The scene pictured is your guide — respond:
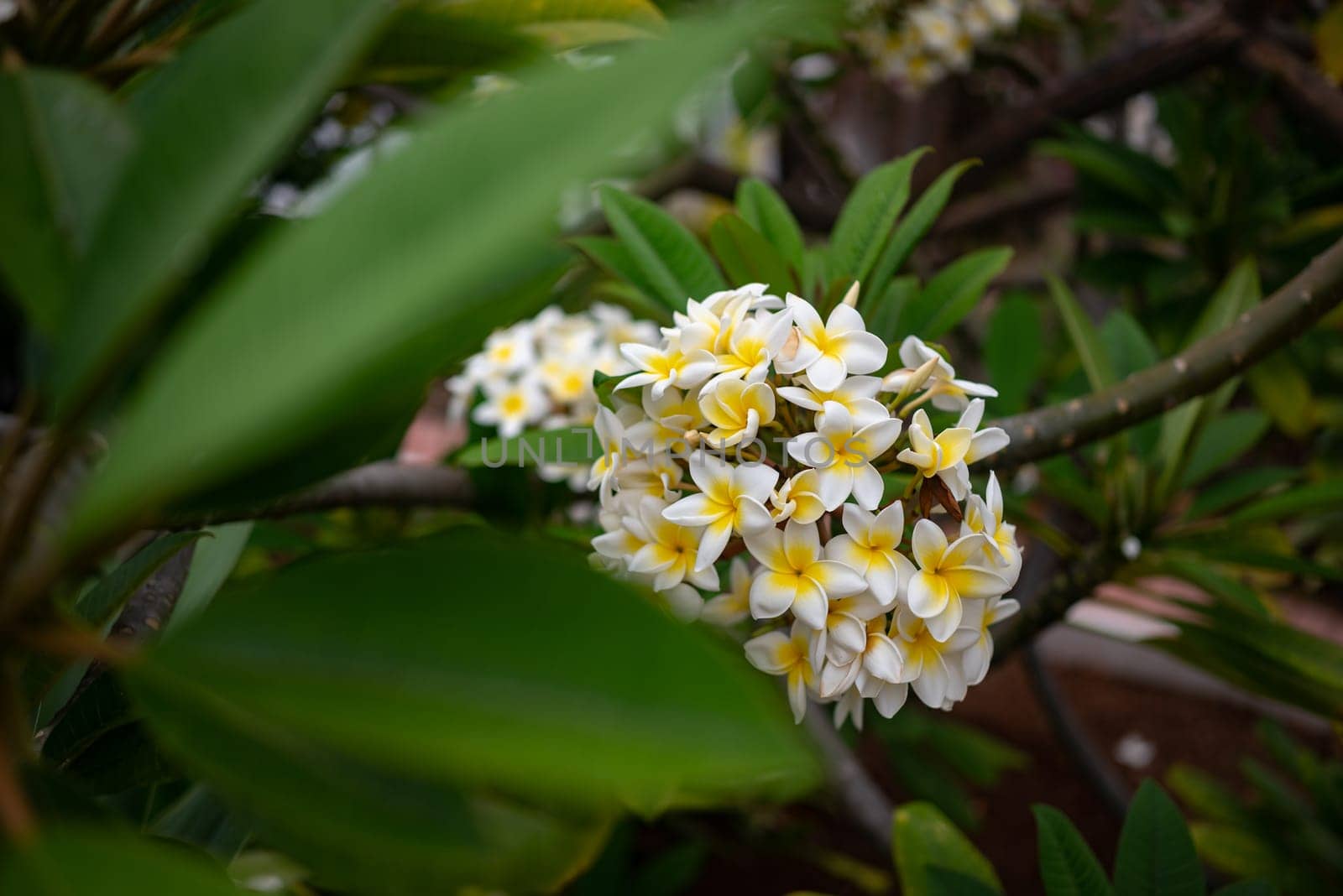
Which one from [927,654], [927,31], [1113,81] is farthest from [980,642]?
[927,31]

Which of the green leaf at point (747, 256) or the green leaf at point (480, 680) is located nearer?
the green leaf at point (480, 680)

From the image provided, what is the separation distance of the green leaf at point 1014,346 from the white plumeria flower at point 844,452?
1.90ft

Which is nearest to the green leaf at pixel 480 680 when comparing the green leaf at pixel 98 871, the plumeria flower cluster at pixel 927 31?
the green leaf at pixel 98 871

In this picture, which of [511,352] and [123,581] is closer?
[123,581]

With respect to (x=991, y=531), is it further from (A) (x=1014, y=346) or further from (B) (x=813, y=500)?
(A) (x=1014, y=346)

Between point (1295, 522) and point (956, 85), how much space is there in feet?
5.60

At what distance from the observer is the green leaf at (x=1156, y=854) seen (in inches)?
22.0

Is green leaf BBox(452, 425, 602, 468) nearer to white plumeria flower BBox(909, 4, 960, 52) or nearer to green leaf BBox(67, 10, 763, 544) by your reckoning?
green leaf BBox(67, 10, 763, 544)

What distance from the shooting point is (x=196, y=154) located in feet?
0.77

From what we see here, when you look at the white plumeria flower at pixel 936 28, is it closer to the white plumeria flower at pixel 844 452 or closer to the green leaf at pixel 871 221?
the green leaf at pixel 871 221

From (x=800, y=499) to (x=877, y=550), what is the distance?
0.15 feet

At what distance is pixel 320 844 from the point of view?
8.5 inches

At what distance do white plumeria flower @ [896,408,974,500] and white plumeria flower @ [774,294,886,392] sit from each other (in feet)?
0.13

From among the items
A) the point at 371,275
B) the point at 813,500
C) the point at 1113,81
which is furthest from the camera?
the point at 1113,81
